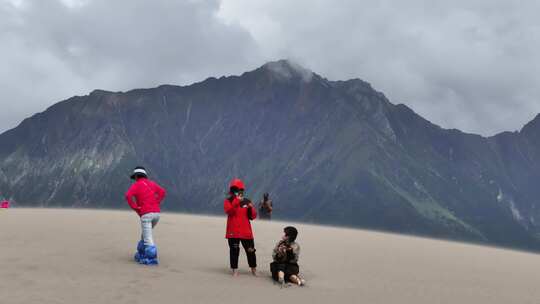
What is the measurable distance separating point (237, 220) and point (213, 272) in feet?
4.21

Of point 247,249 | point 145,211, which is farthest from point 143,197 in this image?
point 247,249

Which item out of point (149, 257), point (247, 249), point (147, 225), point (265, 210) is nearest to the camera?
point (147, 225)

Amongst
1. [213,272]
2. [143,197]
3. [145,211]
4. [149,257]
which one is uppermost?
[143,197]

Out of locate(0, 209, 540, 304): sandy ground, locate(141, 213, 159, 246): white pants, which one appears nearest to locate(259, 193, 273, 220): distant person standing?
locate(0, 209, 540, 304): sandy ground

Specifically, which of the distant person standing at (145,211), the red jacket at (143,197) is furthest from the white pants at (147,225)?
the red jacket at (143,197)

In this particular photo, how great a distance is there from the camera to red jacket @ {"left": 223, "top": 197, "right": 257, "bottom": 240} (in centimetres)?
1324

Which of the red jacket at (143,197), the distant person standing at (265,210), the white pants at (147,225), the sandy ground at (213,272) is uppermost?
the distant person standing at (265,210)

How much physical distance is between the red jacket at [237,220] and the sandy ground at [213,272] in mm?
898

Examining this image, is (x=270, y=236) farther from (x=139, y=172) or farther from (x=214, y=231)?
(x=139, y=172)

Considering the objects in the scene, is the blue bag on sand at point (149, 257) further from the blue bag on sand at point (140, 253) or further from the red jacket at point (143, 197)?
the red jacket at point (143, 197)

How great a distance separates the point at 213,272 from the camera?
520 inches

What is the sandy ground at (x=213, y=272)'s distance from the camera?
33.3 feet

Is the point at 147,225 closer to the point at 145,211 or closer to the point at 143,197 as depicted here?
the point at 145,211

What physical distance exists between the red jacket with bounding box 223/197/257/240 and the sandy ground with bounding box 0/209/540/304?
2.95 feet
